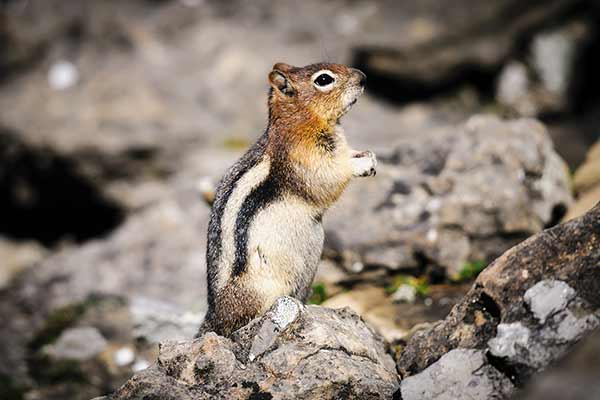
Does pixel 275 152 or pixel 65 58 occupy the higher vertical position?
pixel 65 58

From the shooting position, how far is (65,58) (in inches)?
639

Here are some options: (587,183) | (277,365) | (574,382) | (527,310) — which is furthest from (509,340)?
(587,183)

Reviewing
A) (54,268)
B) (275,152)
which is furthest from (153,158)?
(275,152)

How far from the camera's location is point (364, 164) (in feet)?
22.5

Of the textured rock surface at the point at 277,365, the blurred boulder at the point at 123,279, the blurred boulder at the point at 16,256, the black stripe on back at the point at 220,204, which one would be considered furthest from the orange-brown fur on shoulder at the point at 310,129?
the blurred boulder at the point at 16,256

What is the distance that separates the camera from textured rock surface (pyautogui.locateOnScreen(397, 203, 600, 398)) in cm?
465

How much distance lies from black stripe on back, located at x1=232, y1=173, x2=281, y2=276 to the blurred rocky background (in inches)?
66.4

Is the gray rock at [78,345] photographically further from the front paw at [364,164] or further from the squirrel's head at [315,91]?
the front paw at [364,164]

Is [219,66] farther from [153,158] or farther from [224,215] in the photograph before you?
[224,215]

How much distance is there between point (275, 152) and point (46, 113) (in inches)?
403

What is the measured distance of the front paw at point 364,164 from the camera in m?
6.87

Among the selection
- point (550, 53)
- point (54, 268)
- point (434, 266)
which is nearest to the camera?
point (434, 266)

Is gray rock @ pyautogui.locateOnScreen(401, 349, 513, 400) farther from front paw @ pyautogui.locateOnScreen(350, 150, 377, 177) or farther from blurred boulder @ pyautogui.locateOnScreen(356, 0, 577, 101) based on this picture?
blurred boulder @ pyautogui.locateOnScreen(356, 0, 577, 101)

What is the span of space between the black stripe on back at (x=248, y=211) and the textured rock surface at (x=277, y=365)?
0.76 meters
